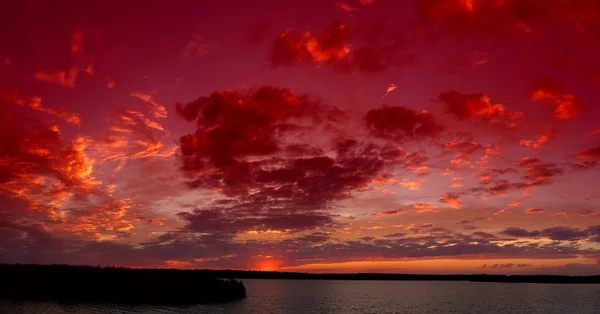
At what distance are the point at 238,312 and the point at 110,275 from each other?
97.1 feet

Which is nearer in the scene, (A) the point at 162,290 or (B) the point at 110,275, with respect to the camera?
(A) the point at 162,290

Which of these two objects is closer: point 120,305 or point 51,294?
point 120,305

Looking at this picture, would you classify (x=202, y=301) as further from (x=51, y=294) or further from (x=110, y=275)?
(x=51, y=294)

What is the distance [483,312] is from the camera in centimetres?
7938

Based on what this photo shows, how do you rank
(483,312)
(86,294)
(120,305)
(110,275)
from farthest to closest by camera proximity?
(483,312), (110,275), (86,294), (120,305)

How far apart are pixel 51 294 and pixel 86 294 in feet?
20.4

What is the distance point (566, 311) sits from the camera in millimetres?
84438

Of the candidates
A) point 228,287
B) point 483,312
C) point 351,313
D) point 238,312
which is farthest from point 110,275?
point 483,312

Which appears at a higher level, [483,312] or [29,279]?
[29,279]

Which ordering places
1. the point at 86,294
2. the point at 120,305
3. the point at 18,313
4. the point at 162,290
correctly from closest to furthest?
1. the point at 18,313
2. the point at 120,305
3. the point at 86,294
4. the point at 162,290

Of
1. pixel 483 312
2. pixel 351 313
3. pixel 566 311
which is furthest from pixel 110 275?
pixel 566 311

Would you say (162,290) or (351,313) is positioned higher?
(162,290)

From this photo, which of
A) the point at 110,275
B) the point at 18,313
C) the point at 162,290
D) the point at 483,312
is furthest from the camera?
the point at 483,312

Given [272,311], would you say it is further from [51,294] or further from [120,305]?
[51,294]
